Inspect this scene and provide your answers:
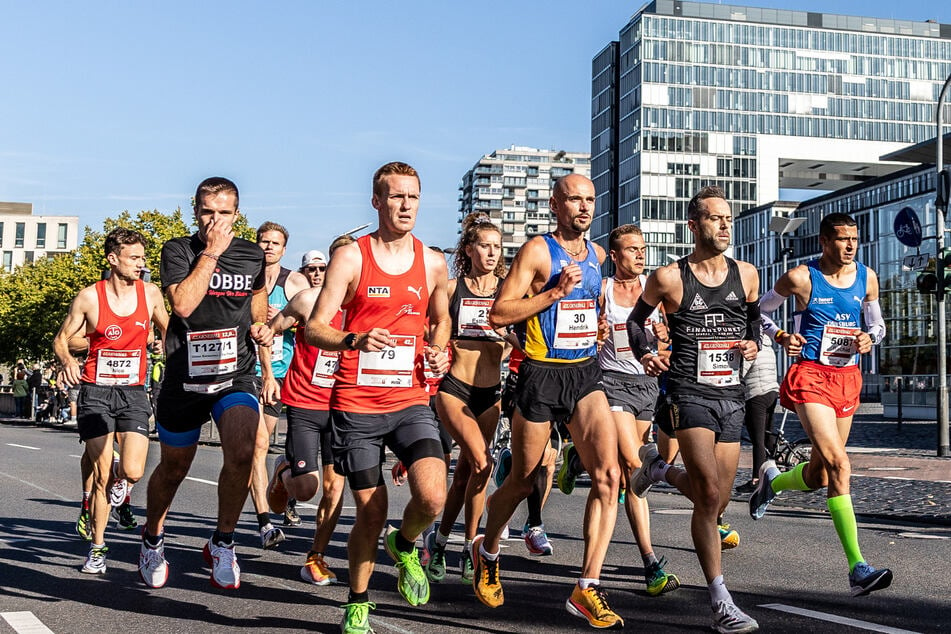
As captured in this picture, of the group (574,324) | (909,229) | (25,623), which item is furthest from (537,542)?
(909,229)

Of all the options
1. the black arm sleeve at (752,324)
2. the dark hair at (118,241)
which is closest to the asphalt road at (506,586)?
the black arm sleeve at (752,324)

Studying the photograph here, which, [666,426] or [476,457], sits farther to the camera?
[476,457]

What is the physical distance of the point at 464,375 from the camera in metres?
7.65

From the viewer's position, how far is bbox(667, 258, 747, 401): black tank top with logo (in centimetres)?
643

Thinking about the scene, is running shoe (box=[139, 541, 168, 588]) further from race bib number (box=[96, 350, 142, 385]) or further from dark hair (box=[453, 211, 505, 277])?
dark hair (box=[453, 211, 505, 277])

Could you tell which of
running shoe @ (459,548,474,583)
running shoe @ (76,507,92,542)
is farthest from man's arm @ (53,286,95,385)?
running shoe @ (459,548,474,583)

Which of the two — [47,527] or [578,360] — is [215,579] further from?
[47,527]

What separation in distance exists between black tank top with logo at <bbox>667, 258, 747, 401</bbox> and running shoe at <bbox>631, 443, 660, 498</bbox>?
92cm

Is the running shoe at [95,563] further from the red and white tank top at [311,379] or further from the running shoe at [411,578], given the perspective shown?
the running shoe at [411,578]

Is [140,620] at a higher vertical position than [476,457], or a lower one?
lower

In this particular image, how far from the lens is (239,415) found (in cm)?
659

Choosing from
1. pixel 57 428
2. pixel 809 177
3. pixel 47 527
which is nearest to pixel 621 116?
pixel 809 177

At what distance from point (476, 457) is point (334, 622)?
5.46 ft

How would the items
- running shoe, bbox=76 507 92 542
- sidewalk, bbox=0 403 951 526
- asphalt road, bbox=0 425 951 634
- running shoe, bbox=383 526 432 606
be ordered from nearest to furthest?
running shoe, bbox=383 526 432 606 < asphalt road, bbox=0 425 951 634 < running shoe, bbox=76 507 92 542 < sidewalk, bbox=0 403 951 526
